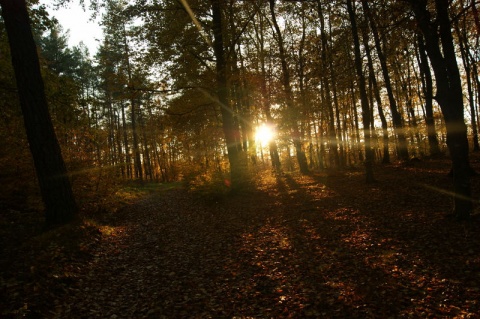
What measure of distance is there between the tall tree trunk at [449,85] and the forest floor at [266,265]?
138cm

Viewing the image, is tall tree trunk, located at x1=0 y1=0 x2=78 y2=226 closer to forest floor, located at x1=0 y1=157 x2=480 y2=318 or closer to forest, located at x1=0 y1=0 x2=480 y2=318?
forest, located at x1=0 y1=0 x2=480 y2=318

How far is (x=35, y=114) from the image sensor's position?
8.66 meters

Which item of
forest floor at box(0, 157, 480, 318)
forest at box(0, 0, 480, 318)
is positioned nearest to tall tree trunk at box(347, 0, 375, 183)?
forest at box(0, 0, 480, 318)

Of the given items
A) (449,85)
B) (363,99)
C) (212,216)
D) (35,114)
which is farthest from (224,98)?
(449,85)

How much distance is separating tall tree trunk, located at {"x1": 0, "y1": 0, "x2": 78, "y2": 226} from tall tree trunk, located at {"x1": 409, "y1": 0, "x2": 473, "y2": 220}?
34.2 feet

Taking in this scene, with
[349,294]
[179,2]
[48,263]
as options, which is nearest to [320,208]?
[349,294]

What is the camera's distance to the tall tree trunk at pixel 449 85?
668cm

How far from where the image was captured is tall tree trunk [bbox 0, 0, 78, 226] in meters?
8.52

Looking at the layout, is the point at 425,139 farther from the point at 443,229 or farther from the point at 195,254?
the point at 195,254

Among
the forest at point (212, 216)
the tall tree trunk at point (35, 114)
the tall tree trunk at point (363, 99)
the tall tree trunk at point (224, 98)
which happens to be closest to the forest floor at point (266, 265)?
the forest at point (212, 216)

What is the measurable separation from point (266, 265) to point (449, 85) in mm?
5969

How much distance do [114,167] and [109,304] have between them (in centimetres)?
882

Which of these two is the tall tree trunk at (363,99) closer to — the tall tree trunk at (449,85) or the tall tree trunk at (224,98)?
the tall tree trunk at (449,85)

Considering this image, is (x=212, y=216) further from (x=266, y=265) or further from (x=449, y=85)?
(x=449, y=85)
